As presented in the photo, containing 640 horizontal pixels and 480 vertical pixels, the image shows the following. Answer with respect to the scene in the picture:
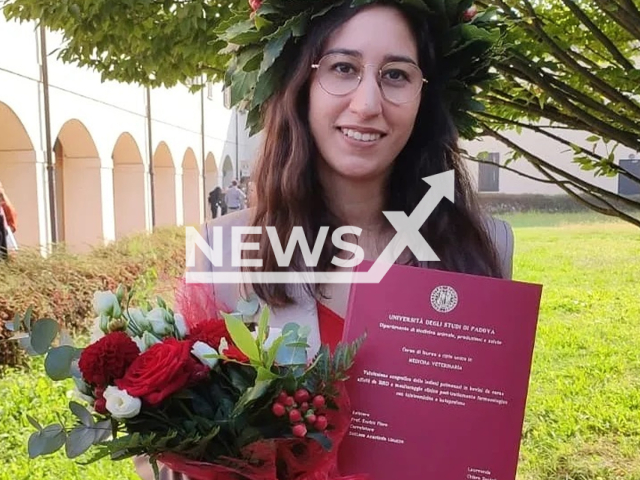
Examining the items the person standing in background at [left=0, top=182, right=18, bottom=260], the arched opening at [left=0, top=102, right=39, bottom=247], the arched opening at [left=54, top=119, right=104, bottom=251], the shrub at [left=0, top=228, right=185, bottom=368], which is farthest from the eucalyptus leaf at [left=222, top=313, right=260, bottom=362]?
the arched opening at [left=54, top=119, right=104, bottom=251]

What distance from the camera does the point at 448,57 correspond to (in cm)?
125

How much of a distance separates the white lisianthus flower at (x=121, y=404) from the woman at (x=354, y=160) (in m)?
0.32

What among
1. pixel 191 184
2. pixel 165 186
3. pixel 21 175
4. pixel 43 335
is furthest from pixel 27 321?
pixel 191 184

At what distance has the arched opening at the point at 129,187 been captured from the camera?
12953mm

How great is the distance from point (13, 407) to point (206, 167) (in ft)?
51.4

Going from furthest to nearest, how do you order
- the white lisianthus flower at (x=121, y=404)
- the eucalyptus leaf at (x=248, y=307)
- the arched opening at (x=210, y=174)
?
1. the arched opening at (x=210, y=174)
2. the eucalyptus leaf at (x=248, y=307)
3. the white lisianthus flower at (x=121, y=404)

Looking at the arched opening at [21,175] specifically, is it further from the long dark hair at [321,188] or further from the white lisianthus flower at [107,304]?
the white lisianthus flower at [107,304]

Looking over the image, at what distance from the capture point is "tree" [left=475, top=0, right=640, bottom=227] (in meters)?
2.41

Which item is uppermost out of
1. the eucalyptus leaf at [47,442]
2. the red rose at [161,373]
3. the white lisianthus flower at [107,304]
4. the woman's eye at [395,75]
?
the woman's eye at [395,75]

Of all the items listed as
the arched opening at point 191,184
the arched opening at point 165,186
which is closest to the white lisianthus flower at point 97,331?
the arched opening at point 165,186

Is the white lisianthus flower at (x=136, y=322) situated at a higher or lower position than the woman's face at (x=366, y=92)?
lower

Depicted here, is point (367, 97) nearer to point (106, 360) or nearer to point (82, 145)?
point (106, 360)

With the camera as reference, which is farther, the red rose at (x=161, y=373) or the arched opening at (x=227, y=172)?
the arched opening at (x=227, y=172)

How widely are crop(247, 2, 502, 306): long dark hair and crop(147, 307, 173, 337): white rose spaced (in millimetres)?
255
